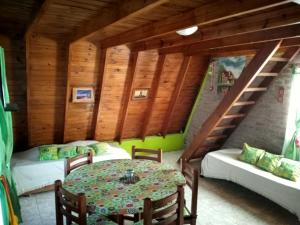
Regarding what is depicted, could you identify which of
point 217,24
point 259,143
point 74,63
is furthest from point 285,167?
point 74,63

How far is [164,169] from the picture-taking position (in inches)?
112

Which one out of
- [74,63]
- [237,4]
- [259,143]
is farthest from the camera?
[259,143]

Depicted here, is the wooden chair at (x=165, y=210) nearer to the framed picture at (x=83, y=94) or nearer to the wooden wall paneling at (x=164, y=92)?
the framed picture at (x=83, y=94)

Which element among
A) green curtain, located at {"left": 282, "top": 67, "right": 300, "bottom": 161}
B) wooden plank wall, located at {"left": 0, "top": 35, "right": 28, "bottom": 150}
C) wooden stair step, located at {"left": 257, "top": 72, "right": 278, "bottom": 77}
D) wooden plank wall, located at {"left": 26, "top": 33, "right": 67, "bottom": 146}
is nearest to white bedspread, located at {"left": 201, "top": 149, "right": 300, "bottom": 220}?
green curtain, located at {"left": 282, "top": 67, "right": 300, "bottom": 161}

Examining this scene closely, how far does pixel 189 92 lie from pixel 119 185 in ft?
11.6

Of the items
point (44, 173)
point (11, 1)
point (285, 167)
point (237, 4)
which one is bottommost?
point (44, 173)

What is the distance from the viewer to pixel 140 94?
496 centimetres

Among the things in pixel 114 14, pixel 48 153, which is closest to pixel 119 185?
pixel 114 14

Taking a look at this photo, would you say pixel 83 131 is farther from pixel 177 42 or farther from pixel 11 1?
pixel 11 1

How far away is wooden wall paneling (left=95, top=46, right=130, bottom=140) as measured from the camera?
4.27 metres

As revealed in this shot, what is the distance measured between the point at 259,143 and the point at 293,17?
2792 millimetres

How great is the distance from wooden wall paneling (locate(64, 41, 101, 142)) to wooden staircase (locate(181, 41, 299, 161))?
1.96 meters

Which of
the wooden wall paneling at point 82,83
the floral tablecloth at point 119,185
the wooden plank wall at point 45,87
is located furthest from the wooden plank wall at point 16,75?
the floral tablecloth at point 119,185

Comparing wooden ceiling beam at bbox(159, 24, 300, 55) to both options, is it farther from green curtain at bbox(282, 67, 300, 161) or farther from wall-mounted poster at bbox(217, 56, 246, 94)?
green curtain at bbox(282, 67, 300, 161)
